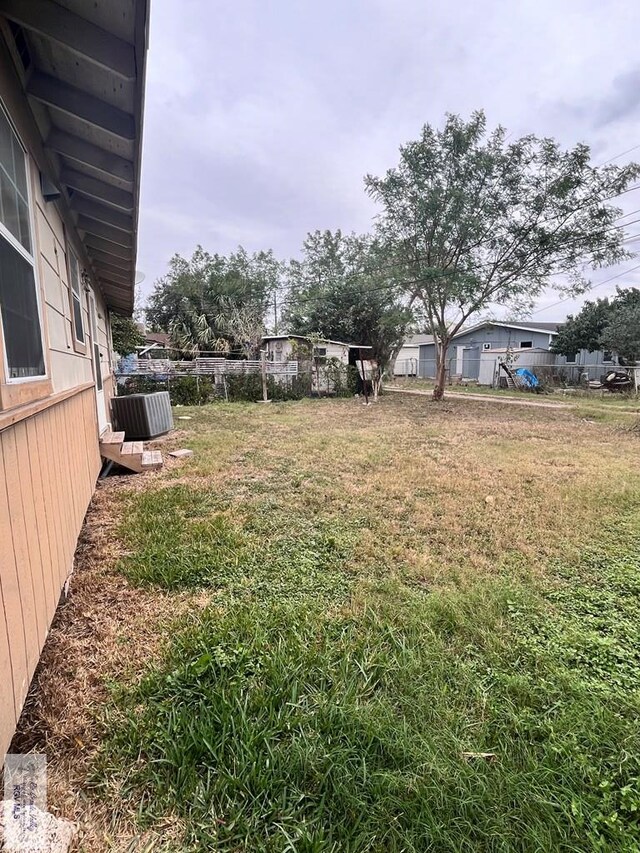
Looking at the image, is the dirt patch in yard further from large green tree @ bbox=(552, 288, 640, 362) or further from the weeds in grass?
large green tree @ bbox=(552, 288, 640, 362)

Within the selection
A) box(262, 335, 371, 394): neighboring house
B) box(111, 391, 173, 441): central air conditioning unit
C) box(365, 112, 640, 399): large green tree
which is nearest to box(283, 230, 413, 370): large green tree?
box(365, 112, 640, 399): large green tree

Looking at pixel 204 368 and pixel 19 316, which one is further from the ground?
pixel 19 316

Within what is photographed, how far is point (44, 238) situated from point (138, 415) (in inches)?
182

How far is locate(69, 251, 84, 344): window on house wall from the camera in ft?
12.2

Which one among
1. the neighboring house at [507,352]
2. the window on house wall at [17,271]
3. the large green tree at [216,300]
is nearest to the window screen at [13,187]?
the window on house wall at [17,271]

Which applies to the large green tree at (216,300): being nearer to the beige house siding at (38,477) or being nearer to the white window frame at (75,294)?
the white window frame at (75,294)

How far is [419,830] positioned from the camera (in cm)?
112

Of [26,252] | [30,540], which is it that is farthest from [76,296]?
[30,540]

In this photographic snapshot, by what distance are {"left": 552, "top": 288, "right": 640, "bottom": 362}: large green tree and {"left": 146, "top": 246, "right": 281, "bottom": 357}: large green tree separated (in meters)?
15.8

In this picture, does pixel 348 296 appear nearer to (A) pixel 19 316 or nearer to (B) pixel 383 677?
(A) pixel 19 316

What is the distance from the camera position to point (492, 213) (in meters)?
11.8

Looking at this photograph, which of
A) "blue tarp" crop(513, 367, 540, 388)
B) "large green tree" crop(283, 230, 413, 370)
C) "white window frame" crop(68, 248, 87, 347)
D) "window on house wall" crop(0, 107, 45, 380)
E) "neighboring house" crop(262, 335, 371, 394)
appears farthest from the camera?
"blue tarp" crop(513, 367, 540, 388)

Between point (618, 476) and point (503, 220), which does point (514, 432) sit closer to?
point (618, 476)

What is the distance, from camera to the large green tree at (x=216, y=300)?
21.0m
